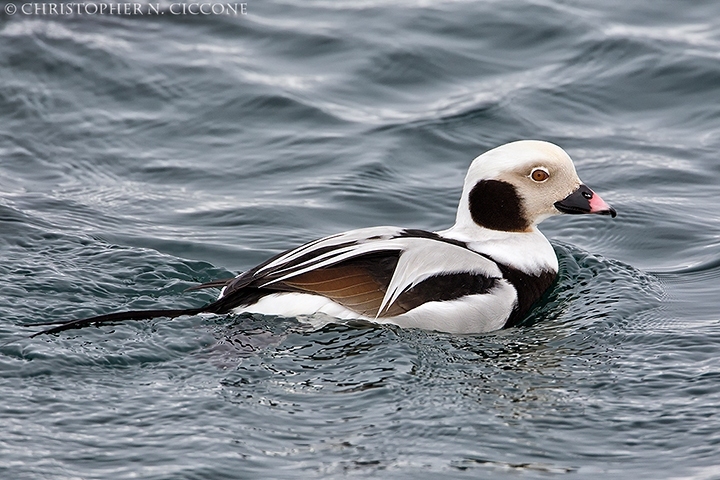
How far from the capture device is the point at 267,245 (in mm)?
7801

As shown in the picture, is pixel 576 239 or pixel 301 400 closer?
pixel 301 400

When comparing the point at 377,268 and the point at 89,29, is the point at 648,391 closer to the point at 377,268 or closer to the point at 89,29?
the point at 377,268

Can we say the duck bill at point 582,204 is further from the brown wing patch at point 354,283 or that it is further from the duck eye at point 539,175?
the brown wing patch at point 354,283

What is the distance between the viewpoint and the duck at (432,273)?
5.86 m

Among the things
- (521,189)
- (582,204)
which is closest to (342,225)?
(521,189)

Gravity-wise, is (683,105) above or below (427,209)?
above

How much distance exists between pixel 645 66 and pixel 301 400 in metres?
6.87

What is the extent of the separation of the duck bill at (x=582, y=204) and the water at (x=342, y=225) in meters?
0.54

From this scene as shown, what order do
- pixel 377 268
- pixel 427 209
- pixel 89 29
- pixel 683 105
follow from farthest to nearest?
pixel 89 29, pixel 683 105, pixel 427 209, pixel 377 268

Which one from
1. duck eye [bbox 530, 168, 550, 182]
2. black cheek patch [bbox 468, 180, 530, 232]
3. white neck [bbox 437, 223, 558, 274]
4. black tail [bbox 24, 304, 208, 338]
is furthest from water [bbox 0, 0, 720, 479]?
duck eye [bbox 530, 168, 550, 182]

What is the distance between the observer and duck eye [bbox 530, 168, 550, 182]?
639 centimetres

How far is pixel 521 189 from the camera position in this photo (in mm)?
6438

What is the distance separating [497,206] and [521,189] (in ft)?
0.54

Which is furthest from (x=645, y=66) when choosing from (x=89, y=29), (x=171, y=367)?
(x=171, y=367)
